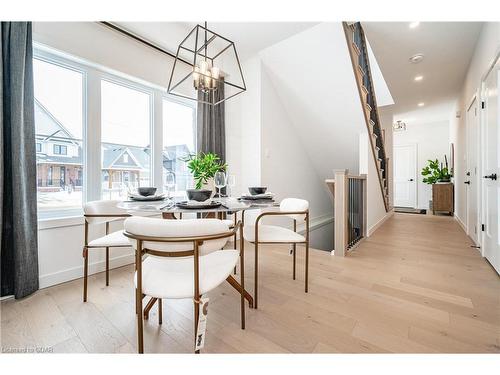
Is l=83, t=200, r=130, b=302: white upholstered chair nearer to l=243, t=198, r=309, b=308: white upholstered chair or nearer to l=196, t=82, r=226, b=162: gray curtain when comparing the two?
l=243, t=198, r=309, b=308: white upholstered chair

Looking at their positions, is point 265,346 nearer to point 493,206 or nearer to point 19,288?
point 19,288

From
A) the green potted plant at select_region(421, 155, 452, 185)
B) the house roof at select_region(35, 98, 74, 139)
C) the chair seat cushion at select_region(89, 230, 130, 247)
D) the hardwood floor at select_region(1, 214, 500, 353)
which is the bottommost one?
the hardwood floor at select_region(1, 214, 500, 353)

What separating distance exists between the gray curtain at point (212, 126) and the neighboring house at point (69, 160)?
28.8 inches

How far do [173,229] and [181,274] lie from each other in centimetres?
34

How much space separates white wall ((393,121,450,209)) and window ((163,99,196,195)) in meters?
7.19

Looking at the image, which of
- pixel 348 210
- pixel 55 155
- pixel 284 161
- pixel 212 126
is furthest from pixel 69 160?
pixel 348 210

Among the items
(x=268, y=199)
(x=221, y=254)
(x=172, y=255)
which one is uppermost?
(x=268, y=199)

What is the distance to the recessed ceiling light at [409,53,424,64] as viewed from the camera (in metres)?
3.36

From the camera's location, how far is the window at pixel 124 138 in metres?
2.34

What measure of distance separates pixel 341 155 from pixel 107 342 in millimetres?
3966

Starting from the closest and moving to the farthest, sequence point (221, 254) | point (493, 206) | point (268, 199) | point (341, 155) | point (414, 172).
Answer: point (221, 254) < point (268, 199) < point (493, 206) < point (341, 155) < point (414, 172)

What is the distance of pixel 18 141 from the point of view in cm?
165

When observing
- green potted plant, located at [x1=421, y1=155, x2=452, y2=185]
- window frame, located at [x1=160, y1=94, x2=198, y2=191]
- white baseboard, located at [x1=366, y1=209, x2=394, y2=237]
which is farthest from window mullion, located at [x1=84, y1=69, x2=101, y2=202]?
green potted plant, located at [x1=421, y1=155, x2=452, y2=185]
